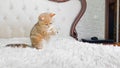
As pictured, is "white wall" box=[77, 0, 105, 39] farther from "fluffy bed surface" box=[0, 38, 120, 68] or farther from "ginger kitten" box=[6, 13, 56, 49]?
"fluffy bed surface" box=[0, 38, 120, 68]

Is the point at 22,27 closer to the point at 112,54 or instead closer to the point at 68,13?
the point at 68,13

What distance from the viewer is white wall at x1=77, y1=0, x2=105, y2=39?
2.97 metres

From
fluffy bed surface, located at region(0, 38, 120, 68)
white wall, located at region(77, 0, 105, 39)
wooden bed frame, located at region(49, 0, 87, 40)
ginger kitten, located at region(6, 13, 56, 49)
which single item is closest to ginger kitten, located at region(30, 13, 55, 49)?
ginger kitten, located at region(6, 13, 56, 49)

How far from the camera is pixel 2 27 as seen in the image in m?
2.62

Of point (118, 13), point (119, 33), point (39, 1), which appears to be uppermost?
point (39, 1)

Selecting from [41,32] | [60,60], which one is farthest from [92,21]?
[60,60]

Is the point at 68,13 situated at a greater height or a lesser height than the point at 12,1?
lesser

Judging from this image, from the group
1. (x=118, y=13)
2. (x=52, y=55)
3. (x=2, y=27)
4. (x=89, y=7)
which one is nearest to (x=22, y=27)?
(x=2, y=27)

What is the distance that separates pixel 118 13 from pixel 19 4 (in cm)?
139

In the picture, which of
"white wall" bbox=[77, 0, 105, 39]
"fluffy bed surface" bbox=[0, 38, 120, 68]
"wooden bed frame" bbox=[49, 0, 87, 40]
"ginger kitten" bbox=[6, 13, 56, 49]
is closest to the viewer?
"fluffy bed surface" bbox=[0, 38, 120, 68]

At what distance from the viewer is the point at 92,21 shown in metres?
3.00

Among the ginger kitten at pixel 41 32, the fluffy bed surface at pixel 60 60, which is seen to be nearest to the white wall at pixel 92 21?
the ginger kitten at pixel 41 32

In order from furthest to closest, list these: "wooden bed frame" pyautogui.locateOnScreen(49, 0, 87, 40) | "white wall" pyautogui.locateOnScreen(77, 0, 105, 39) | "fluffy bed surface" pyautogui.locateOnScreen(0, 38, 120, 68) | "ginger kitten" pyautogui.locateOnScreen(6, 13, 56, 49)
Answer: "white wall" pyautogui.locateOnScreen(77, 0, 105, 39), "wooden bed frame" pyautogui.locateOnScreen(49, 0, 87, 40), "ginger kitten" pyautogui.locateOnScreen(6, 13, 56, 49), "fluffy bed surface" pyautogui.locateOnScreen(0, 38, 120, 68)

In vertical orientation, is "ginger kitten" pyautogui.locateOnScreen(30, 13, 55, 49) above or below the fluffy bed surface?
above
